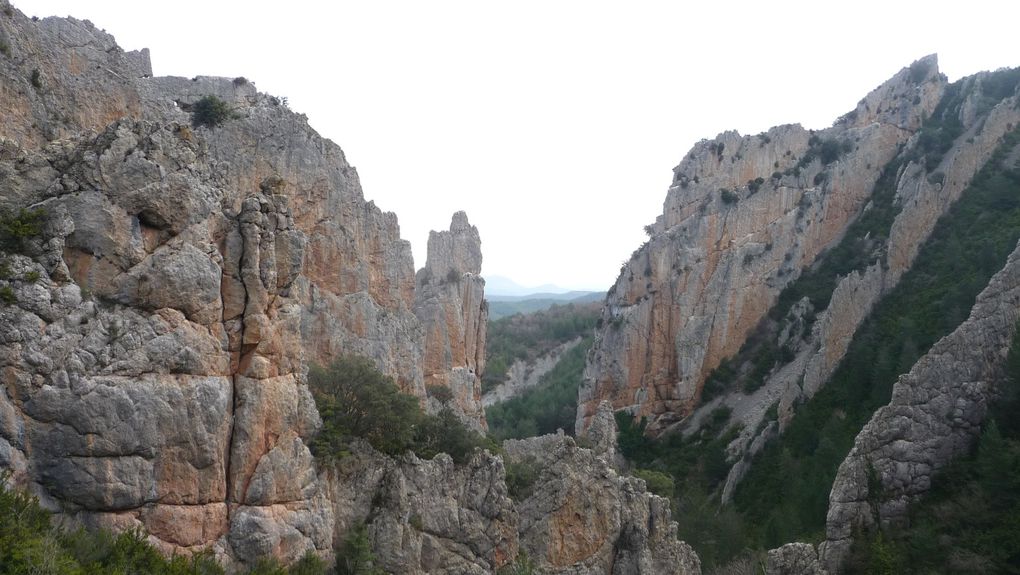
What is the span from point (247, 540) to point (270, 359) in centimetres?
340

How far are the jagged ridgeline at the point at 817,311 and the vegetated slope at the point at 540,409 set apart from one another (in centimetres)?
577

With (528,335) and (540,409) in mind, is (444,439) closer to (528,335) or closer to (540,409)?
(540,409)

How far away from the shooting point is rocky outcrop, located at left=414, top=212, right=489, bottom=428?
1655 inches

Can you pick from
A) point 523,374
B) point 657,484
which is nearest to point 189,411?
point 657,484

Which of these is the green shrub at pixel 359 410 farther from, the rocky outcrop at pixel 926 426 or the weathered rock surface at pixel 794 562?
the rocky outcrop at pixel 926 426

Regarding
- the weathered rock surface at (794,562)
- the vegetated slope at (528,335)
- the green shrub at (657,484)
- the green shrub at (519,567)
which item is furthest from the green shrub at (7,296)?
the vegetated slope at (528,335)

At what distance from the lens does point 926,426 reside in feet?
83.9

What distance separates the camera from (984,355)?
25453mm

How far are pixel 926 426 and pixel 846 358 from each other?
18.0 metres

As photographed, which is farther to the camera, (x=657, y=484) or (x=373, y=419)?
(x=657, y=484)

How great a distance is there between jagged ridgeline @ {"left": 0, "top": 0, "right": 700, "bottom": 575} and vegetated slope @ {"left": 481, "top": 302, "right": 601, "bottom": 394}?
59.8 m

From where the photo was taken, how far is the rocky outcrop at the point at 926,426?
25109 millimetres

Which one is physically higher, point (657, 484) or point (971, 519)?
point (971, 519)

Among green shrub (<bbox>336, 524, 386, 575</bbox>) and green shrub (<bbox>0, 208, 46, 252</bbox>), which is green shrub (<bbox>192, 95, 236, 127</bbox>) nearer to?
green shrub (<bbox>0, 208, 46, 252</bbox>)
